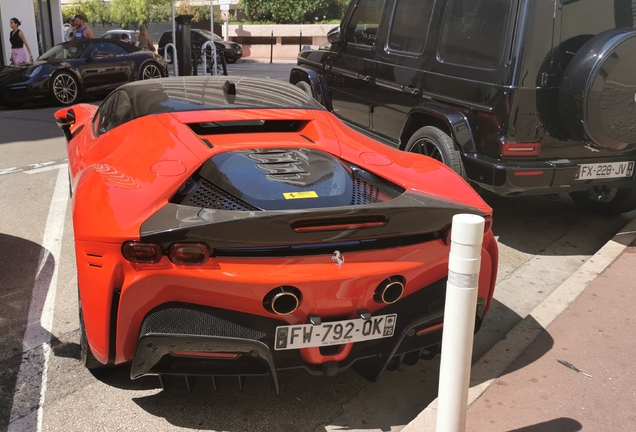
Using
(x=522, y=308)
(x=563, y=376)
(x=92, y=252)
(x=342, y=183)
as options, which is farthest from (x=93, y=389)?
(x=522, y=308)

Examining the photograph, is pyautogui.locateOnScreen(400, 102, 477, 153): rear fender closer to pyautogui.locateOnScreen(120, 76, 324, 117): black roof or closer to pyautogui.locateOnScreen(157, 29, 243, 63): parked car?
pyautogui.locateOnScreen(120, 76, 324, 117): black roof

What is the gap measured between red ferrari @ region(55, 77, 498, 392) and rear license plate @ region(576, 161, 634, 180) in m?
2.31

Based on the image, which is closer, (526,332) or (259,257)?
(259,257)

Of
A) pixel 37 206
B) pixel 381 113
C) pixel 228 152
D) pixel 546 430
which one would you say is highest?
pixel 228 152

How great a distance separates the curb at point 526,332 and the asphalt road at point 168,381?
0.62 feet

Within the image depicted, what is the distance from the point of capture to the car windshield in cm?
1374

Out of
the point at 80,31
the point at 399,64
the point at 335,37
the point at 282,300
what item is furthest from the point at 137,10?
the point at 282,300

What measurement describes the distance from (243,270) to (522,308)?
7.89ft

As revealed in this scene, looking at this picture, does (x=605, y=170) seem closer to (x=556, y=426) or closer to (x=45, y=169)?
(x=556, y=426)

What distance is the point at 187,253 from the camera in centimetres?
274

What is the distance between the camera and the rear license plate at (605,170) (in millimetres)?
5395

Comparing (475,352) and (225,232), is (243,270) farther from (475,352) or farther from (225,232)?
(475,352)

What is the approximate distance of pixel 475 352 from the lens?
3.88m

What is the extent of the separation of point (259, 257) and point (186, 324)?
1.31 feet
